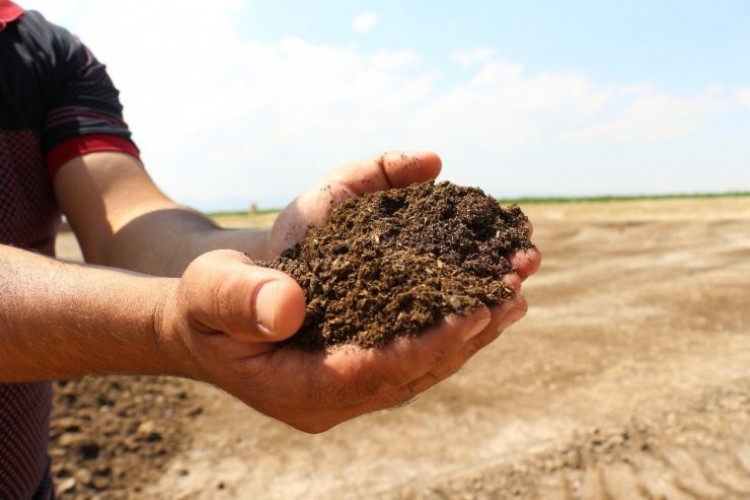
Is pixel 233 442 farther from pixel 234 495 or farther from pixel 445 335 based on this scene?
pixel 445 335

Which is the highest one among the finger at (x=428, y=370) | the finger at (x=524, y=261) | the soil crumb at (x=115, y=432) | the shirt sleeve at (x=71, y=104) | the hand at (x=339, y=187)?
the shirt sleeve at (x=71, y=104)

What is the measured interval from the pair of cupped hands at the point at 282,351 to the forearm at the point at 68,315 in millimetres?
65

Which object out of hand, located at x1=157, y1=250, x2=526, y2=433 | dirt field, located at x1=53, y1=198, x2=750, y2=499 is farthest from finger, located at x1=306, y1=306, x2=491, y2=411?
dirt field, located at x1=53, y1=198, x2=750, y2=499

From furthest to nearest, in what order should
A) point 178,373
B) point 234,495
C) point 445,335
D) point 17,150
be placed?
point 234,495 → point 17,150 → point 178,373 → point 445,335

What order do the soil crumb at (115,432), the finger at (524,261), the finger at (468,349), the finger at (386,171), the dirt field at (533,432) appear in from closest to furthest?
1. the finger at (468,349)
2. the finger at (524,261)
3. the finger at (386,171)
4. the dirt field at (533,432)
5. the soil crumb at (115,432)

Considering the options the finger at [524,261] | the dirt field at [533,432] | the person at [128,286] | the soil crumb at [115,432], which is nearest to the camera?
the person at [128,286]

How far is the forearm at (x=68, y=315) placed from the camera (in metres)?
1.27

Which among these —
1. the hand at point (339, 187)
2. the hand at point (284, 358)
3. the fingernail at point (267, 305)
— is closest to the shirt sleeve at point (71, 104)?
the hand at point (339, 187)

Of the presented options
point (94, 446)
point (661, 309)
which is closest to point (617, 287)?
point (661, 309)

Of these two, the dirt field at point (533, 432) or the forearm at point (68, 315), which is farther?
the dirt field at point (533, 432)

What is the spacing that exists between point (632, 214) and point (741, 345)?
35.8 ft

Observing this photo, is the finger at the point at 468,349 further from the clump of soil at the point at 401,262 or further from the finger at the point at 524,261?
the finger at the point at 524,261

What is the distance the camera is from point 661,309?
6590mm

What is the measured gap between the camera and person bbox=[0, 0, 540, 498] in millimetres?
1244
